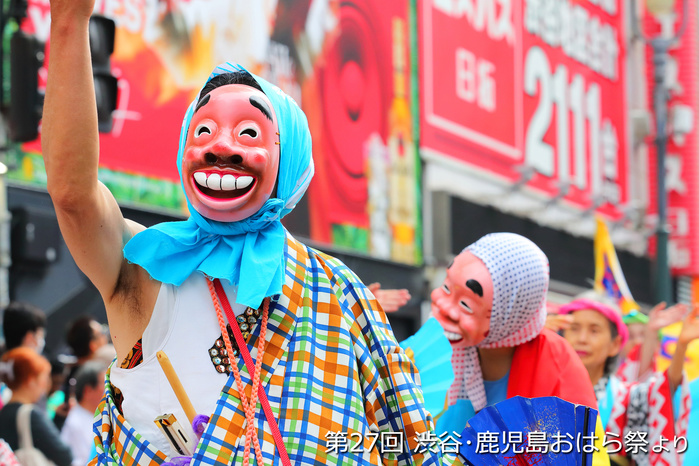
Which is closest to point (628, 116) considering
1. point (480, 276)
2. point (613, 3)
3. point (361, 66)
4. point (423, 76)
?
point (613, 3)

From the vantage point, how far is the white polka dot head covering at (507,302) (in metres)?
→ 3.89

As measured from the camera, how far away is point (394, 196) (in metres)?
13.2

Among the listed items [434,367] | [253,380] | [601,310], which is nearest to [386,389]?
[253,380]

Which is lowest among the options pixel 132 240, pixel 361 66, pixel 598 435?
pixel 598 435

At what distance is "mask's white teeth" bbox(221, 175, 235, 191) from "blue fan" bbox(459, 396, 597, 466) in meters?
0.95

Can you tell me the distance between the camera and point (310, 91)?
11719mm

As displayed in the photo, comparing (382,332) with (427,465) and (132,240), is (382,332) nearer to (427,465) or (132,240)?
(427,465)

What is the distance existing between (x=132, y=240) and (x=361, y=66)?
34.0 ft

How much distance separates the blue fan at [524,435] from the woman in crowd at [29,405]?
2.41 meters

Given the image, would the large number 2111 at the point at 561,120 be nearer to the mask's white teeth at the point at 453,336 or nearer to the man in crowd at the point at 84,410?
the man in crowd at the point at 84,410

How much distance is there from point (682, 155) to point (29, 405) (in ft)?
54.7

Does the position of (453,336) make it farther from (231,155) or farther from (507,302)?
(231,155)

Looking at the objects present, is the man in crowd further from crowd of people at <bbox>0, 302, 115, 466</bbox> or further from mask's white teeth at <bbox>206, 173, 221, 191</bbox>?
mask's white teeth at <bbox>206, 173, 221, 191</bbox>

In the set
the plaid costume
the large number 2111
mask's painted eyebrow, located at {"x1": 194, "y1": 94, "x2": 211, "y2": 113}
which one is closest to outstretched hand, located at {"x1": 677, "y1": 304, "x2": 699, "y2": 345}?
the plaid costume
